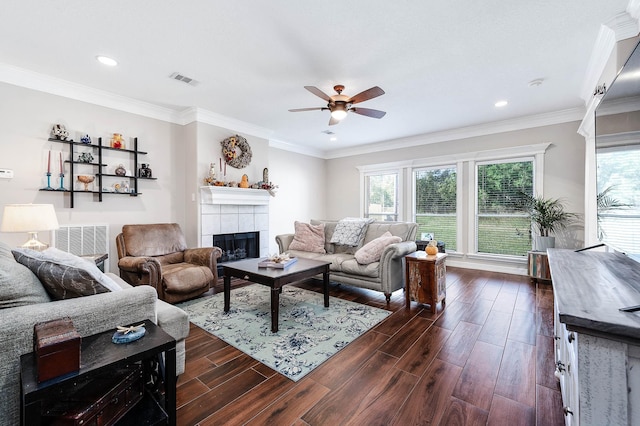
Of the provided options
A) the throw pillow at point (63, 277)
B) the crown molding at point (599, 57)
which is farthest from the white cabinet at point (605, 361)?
the crown molding at point (599, 57)

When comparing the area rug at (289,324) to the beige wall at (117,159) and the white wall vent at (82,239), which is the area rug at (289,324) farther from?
the beige wall at (117,159)

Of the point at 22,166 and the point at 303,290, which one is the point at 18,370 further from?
the point at 22,166

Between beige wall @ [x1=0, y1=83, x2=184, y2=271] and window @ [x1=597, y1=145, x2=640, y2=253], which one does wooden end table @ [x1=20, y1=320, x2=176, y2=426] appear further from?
beige wall @ [x1=0, y1=83, x2=184, y2=271]

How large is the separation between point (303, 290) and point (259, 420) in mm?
2303

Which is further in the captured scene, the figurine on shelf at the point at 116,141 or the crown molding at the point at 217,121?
the crown molding at the point at 217,121

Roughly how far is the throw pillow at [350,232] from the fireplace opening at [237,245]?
1717 millimetres

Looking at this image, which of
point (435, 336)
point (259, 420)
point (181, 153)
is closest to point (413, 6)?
point (435, 336)

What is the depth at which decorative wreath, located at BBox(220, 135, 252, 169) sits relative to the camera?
4.72 m

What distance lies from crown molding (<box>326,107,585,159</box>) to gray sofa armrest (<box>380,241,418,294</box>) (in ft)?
10.2

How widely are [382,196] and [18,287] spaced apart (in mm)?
6056

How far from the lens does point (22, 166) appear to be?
10.5ft

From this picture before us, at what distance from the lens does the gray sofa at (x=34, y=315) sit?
1096 mm

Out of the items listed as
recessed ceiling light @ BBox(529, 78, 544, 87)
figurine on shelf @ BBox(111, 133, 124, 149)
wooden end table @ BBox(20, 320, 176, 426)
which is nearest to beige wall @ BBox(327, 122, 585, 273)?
recessed ceiling light @ BBox(529, 78, 544, 87)

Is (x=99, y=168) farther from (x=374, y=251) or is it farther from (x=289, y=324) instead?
(x=374, y=251)
